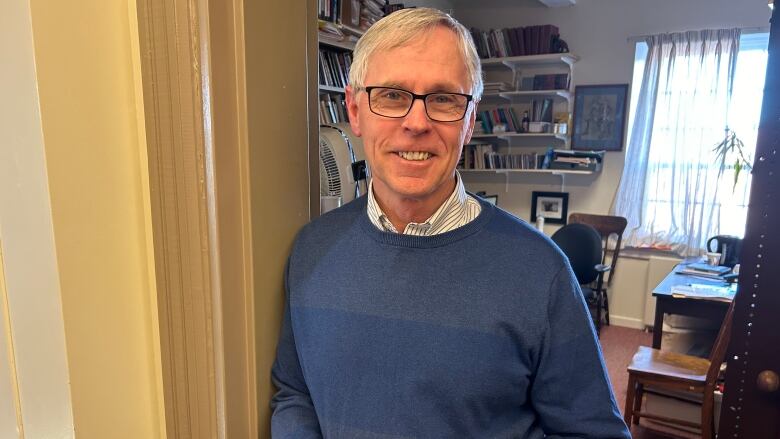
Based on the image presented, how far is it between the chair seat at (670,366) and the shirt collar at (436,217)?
2.23 meters

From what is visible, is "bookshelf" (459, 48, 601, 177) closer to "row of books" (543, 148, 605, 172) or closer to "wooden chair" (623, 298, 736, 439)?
"row of books" (543, 148, 605, 172)

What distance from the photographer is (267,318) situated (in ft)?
2.66

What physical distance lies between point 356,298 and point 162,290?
1.05 ft

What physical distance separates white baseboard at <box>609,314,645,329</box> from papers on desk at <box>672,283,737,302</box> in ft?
4.52

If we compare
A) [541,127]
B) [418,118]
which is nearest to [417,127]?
[418,118]

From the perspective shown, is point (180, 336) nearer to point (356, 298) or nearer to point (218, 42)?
point (356, 298)

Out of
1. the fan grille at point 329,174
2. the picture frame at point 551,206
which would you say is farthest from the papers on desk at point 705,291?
the fan grille at point 329,174

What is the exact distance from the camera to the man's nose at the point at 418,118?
2.68ft

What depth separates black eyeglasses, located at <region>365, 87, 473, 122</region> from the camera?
82 centimetres

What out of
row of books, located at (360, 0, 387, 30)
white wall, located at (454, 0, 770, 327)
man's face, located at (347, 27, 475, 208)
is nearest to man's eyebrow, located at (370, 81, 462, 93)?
man's face, located at (347, 27, 475, 208)

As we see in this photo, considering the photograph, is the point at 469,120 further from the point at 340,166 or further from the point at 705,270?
the point at 705,270

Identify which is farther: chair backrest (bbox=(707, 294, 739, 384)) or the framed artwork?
the framed artwork

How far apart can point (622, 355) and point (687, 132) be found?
1.96 meters

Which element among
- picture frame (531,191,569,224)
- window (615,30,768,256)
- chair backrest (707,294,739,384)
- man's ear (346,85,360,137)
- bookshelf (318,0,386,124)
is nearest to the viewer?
man's ear (346,85,360,137)
